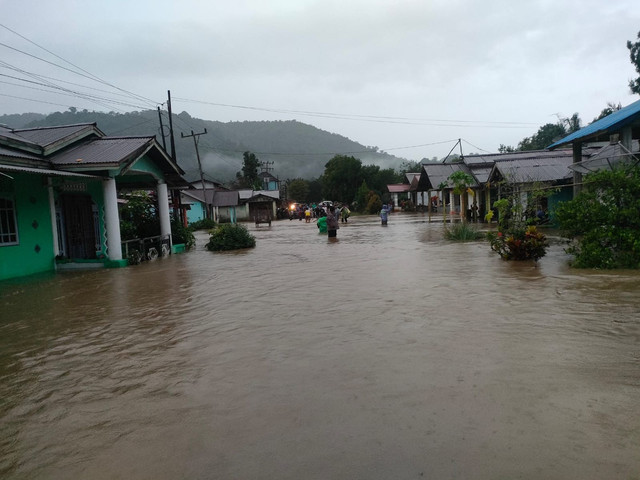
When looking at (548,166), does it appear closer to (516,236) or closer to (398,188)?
(516,236)

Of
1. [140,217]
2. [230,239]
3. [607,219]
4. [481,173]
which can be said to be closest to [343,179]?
[481,173]

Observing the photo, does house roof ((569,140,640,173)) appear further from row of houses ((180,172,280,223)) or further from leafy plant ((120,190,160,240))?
row of houses ((180,172,280,223))

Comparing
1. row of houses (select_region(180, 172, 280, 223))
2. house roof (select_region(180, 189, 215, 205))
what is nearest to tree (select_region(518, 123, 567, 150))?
row of houses (select_region(180, 172, 280, 223))

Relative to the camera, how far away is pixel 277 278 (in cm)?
1262

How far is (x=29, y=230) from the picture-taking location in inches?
585

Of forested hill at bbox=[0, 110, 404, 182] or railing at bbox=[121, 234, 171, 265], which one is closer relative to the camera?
railing at bbox=[121, 234, 171, 265]

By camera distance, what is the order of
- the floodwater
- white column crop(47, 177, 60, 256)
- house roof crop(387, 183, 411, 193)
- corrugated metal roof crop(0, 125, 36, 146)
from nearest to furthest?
the floodwater, corrugated metal roof crop(0, 125, 36, 146), white column crop(47, 177, 60, 256), house roof crop(387, 183, 411, 193)

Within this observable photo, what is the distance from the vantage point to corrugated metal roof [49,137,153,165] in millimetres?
15344

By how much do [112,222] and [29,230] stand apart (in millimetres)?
2390

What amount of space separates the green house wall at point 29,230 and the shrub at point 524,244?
44.2 ft

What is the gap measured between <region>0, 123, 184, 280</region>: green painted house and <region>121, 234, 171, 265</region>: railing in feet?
1.68

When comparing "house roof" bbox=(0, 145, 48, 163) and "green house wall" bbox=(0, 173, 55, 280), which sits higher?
"house roof" bbox=(0, 145, 48, 163)

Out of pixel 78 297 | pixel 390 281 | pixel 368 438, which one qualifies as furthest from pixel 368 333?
pixel 78 297

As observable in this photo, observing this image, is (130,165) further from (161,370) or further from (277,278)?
(161,370)
